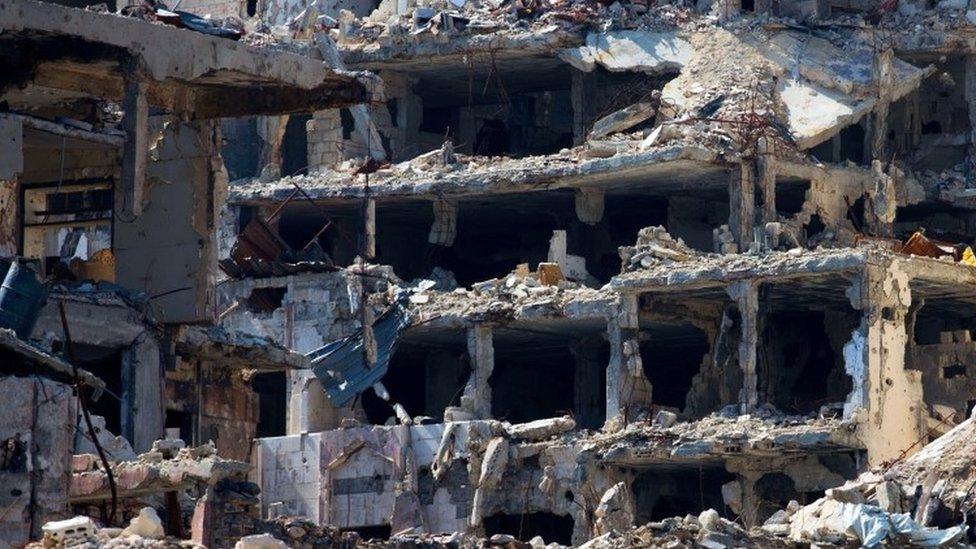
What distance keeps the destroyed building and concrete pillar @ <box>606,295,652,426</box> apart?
0.06 meters

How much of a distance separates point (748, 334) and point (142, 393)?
12.5 m

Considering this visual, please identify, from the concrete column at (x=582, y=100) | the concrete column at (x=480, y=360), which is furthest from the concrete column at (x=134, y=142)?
the concrete column at (x=582, y=100)

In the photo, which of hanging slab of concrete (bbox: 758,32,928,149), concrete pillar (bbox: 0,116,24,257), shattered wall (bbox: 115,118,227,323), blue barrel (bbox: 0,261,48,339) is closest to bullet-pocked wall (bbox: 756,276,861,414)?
hanging slab of concrete (bbox: 758,32,928,149)

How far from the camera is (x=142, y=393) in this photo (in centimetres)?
4762

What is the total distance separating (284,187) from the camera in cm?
6353

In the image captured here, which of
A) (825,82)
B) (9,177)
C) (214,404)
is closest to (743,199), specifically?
(825,82)

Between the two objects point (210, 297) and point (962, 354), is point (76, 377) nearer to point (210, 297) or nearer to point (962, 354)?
point (210, 297)

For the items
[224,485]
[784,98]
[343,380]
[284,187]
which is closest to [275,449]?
[343,380]

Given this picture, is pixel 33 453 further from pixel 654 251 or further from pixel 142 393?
pixel 654 251

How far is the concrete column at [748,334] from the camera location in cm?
5681

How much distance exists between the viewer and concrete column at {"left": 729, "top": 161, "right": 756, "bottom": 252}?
5991 cm

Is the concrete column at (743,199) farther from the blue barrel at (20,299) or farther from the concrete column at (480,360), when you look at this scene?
the blue barrel at (20,299)

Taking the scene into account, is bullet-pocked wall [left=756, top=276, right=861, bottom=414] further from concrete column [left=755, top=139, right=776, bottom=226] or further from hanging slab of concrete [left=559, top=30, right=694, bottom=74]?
hanging slab of concrete [left=559, top=30, right=694, bottom=74]

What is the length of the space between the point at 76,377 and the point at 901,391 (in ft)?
70.2
